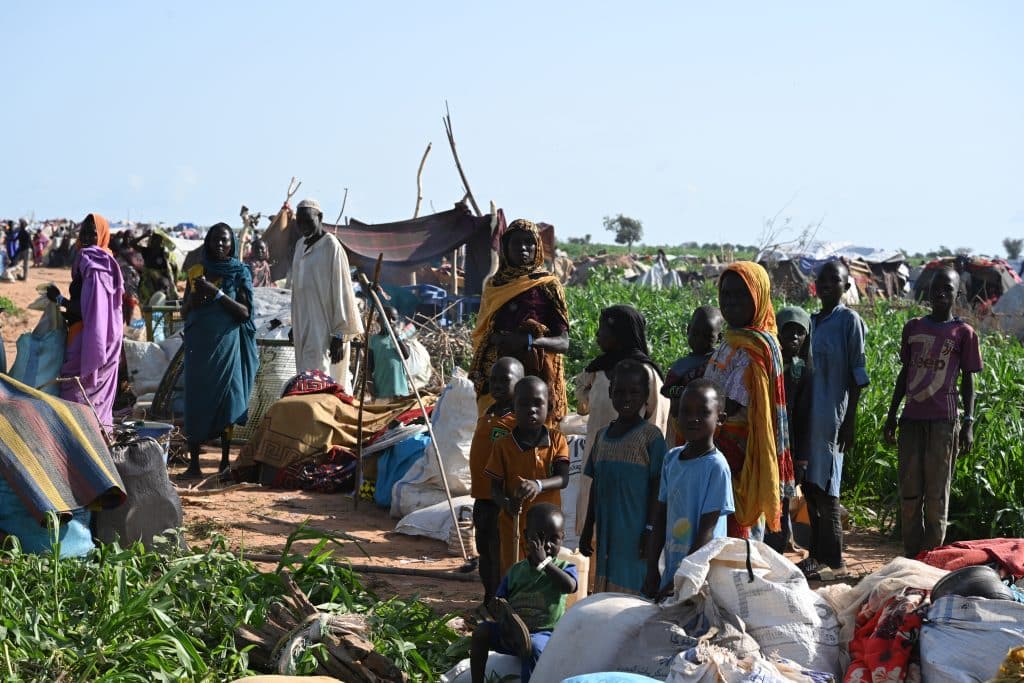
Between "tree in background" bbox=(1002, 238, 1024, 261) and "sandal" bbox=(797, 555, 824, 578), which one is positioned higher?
"tree in background" bbox=(1002, 238, 1024, 261)

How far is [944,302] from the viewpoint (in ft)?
19.3

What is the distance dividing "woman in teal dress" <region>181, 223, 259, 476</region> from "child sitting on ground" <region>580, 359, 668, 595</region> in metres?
4.47

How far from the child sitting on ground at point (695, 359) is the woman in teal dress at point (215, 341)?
4058 mm

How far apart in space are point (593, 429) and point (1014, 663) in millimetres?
2700

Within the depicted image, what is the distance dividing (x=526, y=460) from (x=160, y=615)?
59.3 inches

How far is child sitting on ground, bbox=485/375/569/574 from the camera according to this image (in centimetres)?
463

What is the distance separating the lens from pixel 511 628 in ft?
12.6

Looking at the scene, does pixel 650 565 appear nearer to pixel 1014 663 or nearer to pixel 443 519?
pixel 1014 663

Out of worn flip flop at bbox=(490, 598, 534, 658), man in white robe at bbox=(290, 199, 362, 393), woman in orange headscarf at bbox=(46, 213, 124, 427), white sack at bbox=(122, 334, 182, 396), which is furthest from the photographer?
white sack at bbox=(122, 334, 182, 396)

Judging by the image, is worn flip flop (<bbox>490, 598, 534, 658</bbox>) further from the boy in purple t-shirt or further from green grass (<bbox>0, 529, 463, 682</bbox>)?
the boy in purple t-shirt

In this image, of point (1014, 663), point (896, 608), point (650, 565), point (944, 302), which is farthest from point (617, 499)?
point (944, 302)

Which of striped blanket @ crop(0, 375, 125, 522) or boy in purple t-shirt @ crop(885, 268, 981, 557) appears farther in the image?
boy in purple t-shirt @ crop(885, 268, 981, 557)

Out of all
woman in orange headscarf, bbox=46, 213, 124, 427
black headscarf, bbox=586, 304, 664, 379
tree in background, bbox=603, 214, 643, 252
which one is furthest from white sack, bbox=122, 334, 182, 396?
tree in background, bbox=603, 214, 643, 252

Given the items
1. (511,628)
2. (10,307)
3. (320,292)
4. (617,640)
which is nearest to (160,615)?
(511,628)
